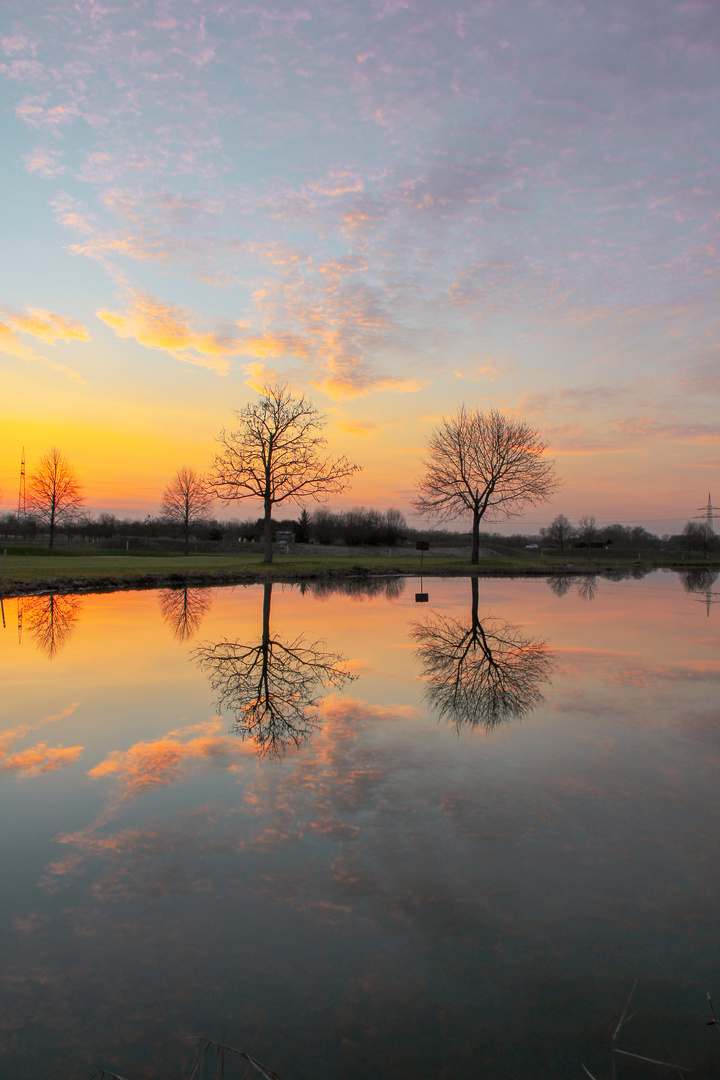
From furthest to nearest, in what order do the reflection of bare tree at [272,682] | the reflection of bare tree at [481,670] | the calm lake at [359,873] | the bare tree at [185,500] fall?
1. the bare tree at [185,500]
2. the reflection of bare tree at [481,670]
3. the reflection of bare tree at [272,682]
4. the calm lake at [359,873]

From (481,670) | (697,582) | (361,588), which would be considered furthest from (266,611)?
(697,582)

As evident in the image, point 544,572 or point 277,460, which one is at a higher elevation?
point 277,460

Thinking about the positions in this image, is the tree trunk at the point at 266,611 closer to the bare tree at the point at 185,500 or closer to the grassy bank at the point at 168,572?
the grassy bank at the point at 168,572

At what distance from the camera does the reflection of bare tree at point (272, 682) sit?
6.60 m

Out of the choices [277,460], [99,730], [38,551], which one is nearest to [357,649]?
[99,730]

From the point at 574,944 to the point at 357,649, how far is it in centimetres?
802

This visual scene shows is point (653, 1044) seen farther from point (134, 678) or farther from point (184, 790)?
point (134, 678)

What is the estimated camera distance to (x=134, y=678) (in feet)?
28.9

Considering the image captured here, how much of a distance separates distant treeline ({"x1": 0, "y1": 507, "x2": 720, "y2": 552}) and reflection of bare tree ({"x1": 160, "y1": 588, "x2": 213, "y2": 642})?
31216mm

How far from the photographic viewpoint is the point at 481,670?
30.6ft

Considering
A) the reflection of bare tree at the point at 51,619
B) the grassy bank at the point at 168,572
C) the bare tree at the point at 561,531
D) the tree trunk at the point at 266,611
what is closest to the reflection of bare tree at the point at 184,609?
the tree trunk at the point at 266,611

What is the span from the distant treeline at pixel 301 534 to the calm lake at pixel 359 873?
4724 centimetres

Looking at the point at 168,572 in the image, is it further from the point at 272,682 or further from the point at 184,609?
the point at 272,682

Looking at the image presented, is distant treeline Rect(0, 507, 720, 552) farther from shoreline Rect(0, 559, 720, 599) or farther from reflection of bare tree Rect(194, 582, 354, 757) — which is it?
reflection of bare tree Rect(194, 582, 354, 757)
